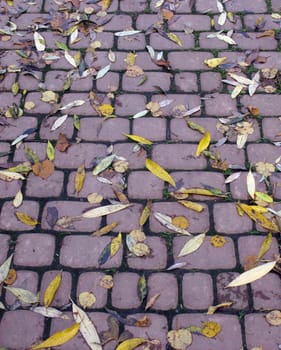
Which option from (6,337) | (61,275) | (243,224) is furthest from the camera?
(243,224)

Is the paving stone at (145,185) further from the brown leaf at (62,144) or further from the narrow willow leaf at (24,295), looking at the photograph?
the narrow willow leaf at (24,295)

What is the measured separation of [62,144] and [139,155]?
0.44m

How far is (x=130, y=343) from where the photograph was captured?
223 cm

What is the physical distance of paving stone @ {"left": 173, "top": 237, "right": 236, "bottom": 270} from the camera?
2473 mm

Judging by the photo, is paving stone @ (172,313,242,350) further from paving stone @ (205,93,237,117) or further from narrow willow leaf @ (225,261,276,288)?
paving stone @ (205,93,237,117)

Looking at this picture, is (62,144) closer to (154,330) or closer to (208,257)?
(208,257)

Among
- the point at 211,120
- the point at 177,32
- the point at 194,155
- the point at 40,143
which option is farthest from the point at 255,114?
the point at 40,143

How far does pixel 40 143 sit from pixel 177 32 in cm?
132

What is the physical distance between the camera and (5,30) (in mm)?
3668

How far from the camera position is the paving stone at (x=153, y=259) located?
97.4 inches

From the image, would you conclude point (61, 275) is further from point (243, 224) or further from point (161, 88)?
point (161, 88)

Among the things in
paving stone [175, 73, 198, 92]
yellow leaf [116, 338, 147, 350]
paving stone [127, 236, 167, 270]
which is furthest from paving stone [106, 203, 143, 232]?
paving stone [175, 73, 198, 92]

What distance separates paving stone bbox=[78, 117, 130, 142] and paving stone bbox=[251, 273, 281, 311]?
1118 millimetres

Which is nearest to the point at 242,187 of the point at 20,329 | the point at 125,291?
the point at 125,291
